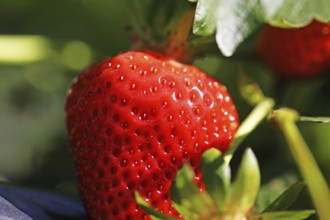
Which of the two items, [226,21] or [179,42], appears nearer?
[226,21]

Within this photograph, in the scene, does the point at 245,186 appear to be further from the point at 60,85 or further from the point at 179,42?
the point at 60,85

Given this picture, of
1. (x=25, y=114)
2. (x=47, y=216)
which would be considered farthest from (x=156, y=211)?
(x=25, y=114)

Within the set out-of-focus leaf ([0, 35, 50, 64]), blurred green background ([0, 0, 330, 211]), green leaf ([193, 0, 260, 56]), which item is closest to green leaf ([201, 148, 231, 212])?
green leaf ([193, 0, 260, 56])

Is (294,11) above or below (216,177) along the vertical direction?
above

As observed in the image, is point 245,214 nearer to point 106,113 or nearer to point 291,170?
point 106,113

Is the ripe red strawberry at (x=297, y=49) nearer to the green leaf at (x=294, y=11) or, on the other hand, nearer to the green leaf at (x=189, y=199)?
the green leaf at (x=294, y=11)

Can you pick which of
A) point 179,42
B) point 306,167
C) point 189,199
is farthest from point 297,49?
point 189,199
